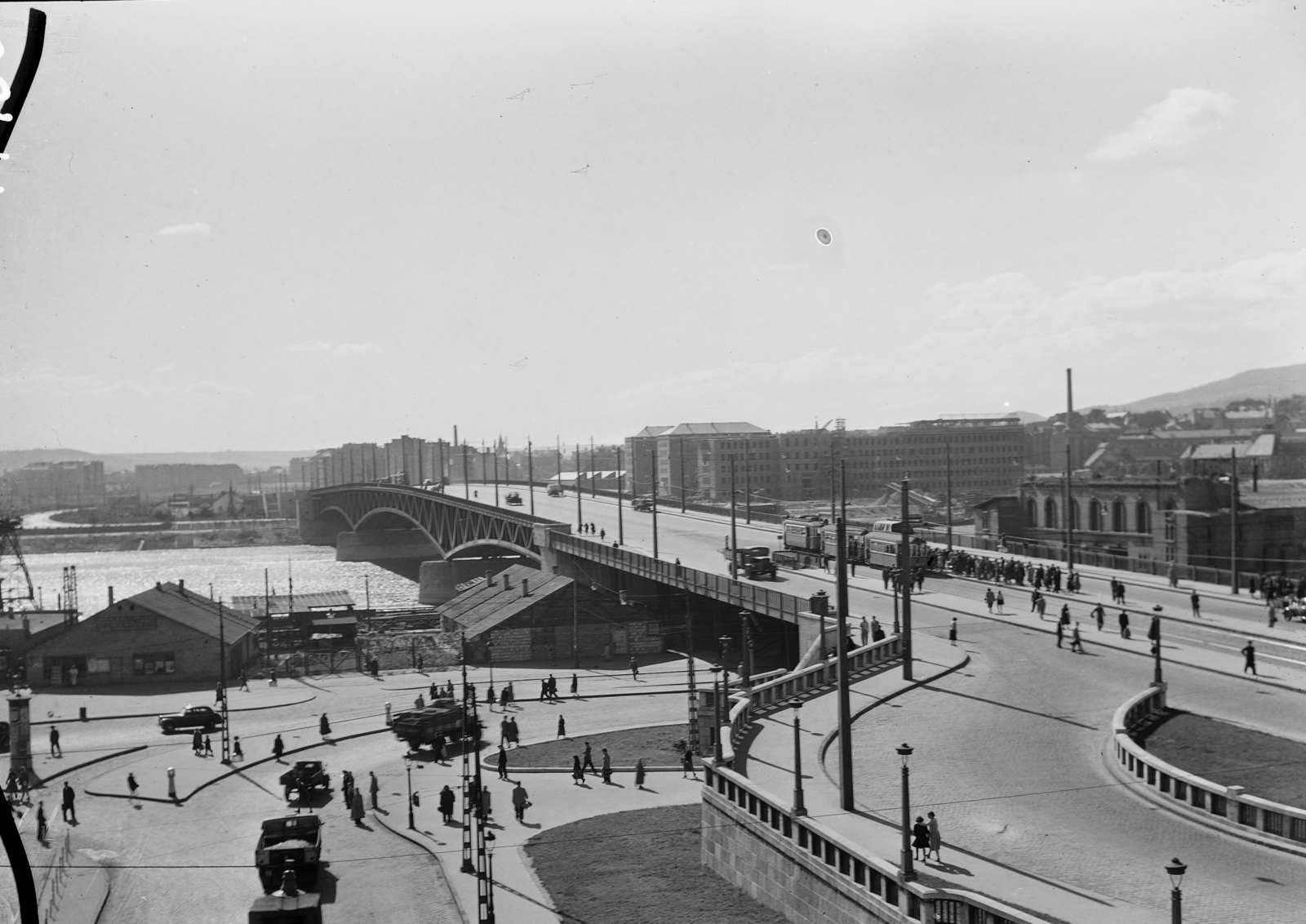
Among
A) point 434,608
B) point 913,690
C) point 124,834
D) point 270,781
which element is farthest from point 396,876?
point 434,608

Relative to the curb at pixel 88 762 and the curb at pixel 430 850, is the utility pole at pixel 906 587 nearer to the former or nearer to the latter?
the curb at pixel 430 850

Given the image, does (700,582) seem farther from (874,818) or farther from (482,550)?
(482,550)

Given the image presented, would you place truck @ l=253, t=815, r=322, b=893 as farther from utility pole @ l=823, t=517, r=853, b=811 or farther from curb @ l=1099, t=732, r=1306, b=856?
curb @ l=1099, t=732, r=1306, b=856

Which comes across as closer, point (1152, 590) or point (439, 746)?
point (439, 746)

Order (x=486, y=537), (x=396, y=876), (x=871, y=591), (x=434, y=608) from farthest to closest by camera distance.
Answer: (x=486, y=537) < (x=434, y=608) < (x=871, y=591) < (x=396, y=876)

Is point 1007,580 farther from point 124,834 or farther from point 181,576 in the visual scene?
point 181,576

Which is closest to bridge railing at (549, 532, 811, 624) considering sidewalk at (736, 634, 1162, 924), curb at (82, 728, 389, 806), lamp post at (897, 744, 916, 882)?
sidewalk at (736, 634, 1162, 924)
